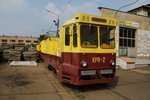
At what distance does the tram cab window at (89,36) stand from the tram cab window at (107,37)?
0.29m

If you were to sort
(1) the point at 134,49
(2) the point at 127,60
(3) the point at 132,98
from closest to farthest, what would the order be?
(3) the point at 132,98 → (2) the point at 127,60 → (1) the point at 134,49

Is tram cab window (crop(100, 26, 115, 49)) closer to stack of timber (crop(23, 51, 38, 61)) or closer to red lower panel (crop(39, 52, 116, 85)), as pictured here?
red lower panel (crop(39, 52, 116, 85))

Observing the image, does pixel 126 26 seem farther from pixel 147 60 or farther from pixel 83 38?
pixel 83 38

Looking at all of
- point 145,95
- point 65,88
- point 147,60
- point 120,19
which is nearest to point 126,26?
point 120,19

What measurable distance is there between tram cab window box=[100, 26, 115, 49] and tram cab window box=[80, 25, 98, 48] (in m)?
0.29

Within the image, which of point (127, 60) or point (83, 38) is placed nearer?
point (83, 38)

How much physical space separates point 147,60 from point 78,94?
12.5m

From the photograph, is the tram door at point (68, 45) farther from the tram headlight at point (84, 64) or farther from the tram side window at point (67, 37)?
the tram headlight at point (84, 64)

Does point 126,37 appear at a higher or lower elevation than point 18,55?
higher

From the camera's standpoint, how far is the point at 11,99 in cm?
397

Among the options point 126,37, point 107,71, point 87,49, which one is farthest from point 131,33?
point 87,49

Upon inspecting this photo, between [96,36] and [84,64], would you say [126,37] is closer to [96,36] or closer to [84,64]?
[96,36]

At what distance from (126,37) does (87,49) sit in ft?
33.0

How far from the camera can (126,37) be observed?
1320 centimetres
